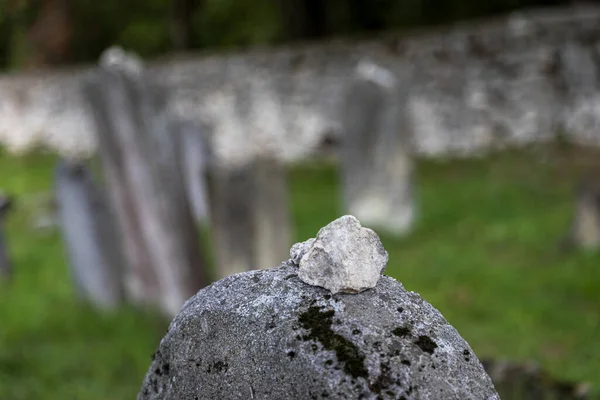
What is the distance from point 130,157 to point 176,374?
14.4ft

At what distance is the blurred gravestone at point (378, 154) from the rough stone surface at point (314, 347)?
748 centimetres

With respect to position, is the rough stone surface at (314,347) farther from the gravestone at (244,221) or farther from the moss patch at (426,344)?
the gravestone at (244,221)

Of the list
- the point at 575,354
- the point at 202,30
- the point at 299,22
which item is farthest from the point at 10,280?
the point at 202,30

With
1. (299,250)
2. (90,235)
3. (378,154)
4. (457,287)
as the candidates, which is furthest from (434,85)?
(299,250)

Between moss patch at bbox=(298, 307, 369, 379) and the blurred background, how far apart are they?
1.94 meters

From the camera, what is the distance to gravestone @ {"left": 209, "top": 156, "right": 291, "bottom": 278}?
253 inches

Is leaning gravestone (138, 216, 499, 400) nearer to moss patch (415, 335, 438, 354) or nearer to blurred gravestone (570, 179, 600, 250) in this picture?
moss patch (415, 335, 438, 354)

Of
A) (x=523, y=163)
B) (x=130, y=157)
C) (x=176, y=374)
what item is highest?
(x=176, y=374)

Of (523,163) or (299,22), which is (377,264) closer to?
(523,163)

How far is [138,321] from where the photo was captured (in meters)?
5.94

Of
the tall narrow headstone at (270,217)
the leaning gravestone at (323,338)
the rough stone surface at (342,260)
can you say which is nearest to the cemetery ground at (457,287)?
the tall narrow headstone at (270,217)

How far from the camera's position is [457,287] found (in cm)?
679

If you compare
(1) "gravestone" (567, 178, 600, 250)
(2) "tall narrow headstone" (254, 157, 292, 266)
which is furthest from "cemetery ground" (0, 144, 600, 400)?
(2) "tall narrow headstone" (254, 157, 292, 266)

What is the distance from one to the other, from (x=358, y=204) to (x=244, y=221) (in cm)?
315
